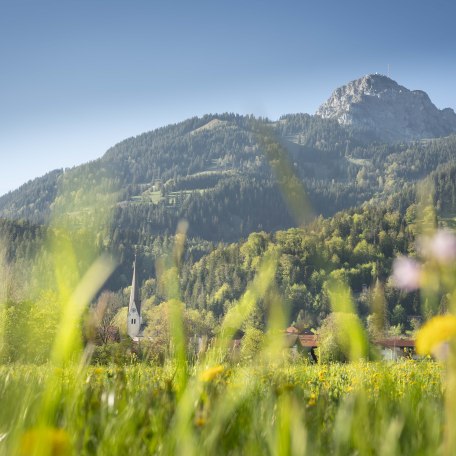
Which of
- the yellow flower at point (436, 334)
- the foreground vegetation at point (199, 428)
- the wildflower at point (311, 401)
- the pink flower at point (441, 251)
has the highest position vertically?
the yellow flower at point (436, 334)

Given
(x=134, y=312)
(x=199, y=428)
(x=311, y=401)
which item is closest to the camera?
(x=199, y=428)

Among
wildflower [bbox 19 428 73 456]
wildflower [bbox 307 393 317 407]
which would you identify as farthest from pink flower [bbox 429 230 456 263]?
wildflower [bbox 19 428 73 456]

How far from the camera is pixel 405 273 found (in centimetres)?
17650

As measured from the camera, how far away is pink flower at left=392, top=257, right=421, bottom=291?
173100 millimetres

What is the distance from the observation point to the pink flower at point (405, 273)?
173 metres

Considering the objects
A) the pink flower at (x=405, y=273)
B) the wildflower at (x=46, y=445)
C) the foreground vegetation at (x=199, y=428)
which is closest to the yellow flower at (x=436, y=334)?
the foreground vegetation at (x=199, y=428)

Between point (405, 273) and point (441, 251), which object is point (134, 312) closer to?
point (405, 273)

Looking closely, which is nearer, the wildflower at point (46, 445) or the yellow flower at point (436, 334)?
the wildflower at point (46, 445)

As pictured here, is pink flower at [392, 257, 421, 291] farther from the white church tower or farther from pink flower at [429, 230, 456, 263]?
pink flower at [429, 230, 456, 263]

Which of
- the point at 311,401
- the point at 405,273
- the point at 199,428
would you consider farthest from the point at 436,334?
the point at 405,273

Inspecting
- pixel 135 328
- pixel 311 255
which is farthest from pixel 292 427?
pixel 311 255

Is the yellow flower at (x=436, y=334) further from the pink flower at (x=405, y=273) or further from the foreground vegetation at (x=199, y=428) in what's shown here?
the pink flower at (x=405, y=273)

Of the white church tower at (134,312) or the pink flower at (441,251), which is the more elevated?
the pink flower at (441,251)

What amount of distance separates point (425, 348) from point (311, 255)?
199m
